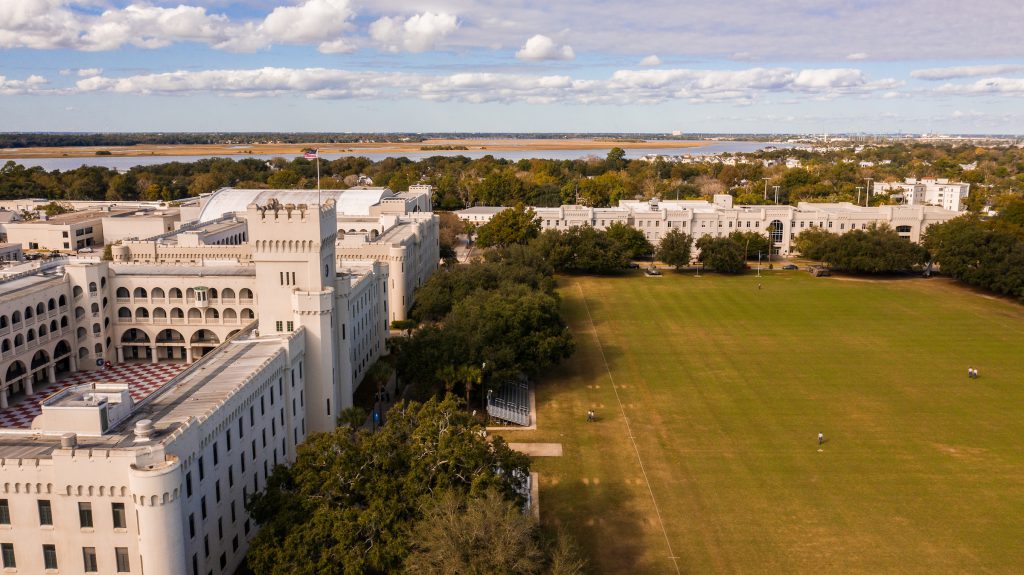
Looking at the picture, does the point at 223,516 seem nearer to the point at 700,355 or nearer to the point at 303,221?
the point at 303,221

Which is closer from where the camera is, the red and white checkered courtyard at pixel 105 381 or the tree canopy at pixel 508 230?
the red and white checkered courtyard at pixel 105 381

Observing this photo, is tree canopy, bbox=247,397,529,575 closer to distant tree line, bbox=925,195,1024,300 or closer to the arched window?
distant tree line, bbox=925,195,1024,300

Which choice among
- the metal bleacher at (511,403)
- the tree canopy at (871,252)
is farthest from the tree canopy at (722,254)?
the metal bleacher at (511,403)

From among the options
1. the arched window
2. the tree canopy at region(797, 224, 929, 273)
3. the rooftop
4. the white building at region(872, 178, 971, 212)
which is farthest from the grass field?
the white building at region(872, 178, 971, 212)

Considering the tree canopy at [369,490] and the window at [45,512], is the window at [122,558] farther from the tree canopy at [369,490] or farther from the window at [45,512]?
the tree canopy at [369,490]

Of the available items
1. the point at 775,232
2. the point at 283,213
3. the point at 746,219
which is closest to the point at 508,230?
the point at 746,219

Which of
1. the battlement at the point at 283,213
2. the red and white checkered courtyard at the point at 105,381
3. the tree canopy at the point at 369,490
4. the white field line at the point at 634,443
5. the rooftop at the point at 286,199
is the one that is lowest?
the white field line at the point at 634,443

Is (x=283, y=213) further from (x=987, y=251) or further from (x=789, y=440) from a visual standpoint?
(x=987, y=251)
